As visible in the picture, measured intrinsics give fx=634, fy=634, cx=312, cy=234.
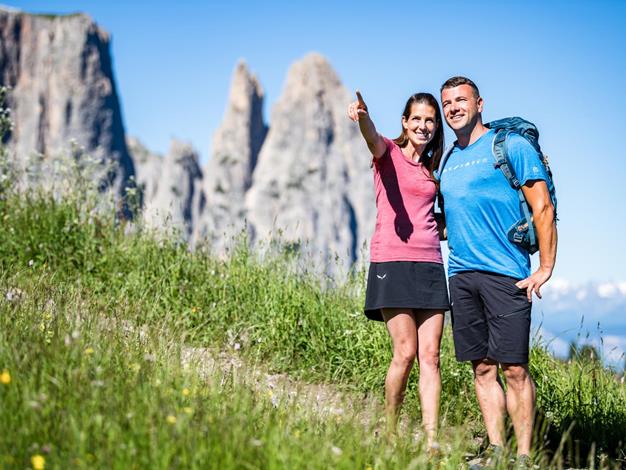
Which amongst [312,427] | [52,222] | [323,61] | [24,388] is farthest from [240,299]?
[323,61]

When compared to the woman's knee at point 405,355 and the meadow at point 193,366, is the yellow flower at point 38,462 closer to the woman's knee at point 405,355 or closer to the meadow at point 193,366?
the meadow at point 193,366

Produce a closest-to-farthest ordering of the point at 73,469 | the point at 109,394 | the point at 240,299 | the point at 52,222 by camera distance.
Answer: the point at 73,469 → the point at 109,394 → the point at 240,299 → the point at 52,222

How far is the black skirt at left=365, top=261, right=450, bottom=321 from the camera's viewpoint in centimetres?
432

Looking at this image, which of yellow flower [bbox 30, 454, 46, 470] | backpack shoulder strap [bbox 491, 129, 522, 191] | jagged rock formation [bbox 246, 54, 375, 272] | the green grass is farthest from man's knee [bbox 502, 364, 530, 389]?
jagged rock formation [bbox 246, 54, 375, 272]

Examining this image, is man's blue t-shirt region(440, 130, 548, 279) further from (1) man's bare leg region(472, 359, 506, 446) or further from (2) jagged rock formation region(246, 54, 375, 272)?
(2) jagged rock formation region(246, 54, 375, 272)

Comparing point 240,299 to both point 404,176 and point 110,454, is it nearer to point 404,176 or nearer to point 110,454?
point 404,176

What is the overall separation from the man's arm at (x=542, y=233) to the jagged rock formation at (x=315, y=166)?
11598 centimetres

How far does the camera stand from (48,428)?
2.67 metres

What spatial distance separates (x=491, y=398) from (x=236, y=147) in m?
142

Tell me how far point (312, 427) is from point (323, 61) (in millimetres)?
140163

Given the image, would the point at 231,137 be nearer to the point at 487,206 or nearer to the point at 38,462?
the point at 487,206

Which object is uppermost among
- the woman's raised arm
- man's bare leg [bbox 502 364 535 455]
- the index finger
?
the index finger

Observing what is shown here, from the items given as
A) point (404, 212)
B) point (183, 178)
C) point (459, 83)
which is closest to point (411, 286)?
point (404, 212)

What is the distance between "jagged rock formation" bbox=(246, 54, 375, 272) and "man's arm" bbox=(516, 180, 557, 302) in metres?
116
